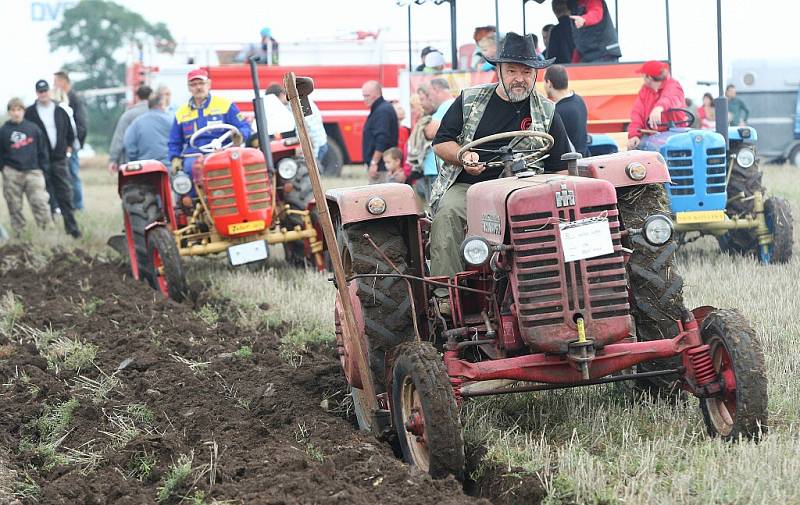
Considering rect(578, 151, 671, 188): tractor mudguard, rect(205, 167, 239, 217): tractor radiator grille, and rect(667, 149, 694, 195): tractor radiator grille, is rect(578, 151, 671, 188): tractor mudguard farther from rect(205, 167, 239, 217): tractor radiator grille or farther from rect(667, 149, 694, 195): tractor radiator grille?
rect(205, 167, 239, 217): tractor radiator grille

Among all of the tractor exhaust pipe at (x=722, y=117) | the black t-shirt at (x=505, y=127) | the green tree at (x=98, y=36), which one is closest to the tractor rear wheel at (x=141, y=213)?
the tractor exhaust pipe at (x=722, y=117)

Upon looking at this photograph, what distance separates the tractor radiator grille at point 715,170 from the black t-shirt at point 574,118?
1.65 meters

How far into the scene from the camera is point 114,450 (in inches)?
221

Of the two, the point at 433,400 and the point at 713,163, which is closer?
the point at 433,400

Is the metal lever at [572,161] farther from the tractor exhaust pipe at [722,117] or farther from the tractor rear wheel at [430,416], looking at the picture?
the tractor exhaust pipe at [722,117]

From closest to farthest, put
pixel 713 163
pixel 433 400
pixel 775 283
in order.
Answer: pixel 433 400
pixel 775 283
pixel 713 163

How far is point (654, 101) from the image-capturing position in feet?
34.4

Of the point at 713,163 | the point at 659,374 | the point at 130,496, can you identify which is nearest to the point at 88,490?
the point at 130,496

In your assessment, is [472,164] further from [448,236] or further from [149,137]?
[149,137]

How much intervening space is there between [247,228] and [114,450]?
5006 mm

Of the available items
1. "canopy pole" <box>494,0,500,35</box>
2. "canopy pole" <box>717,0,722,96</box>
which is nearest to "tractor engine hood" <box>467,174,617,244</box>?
"canopy pole" <box>717,0,722,96</box>

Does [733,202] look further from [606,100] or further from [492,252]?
[492,252]

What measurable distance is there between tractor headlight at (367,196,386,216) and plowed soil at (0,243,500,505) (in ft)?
3.28

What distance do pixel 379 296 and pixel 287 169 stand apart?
5.57 m
